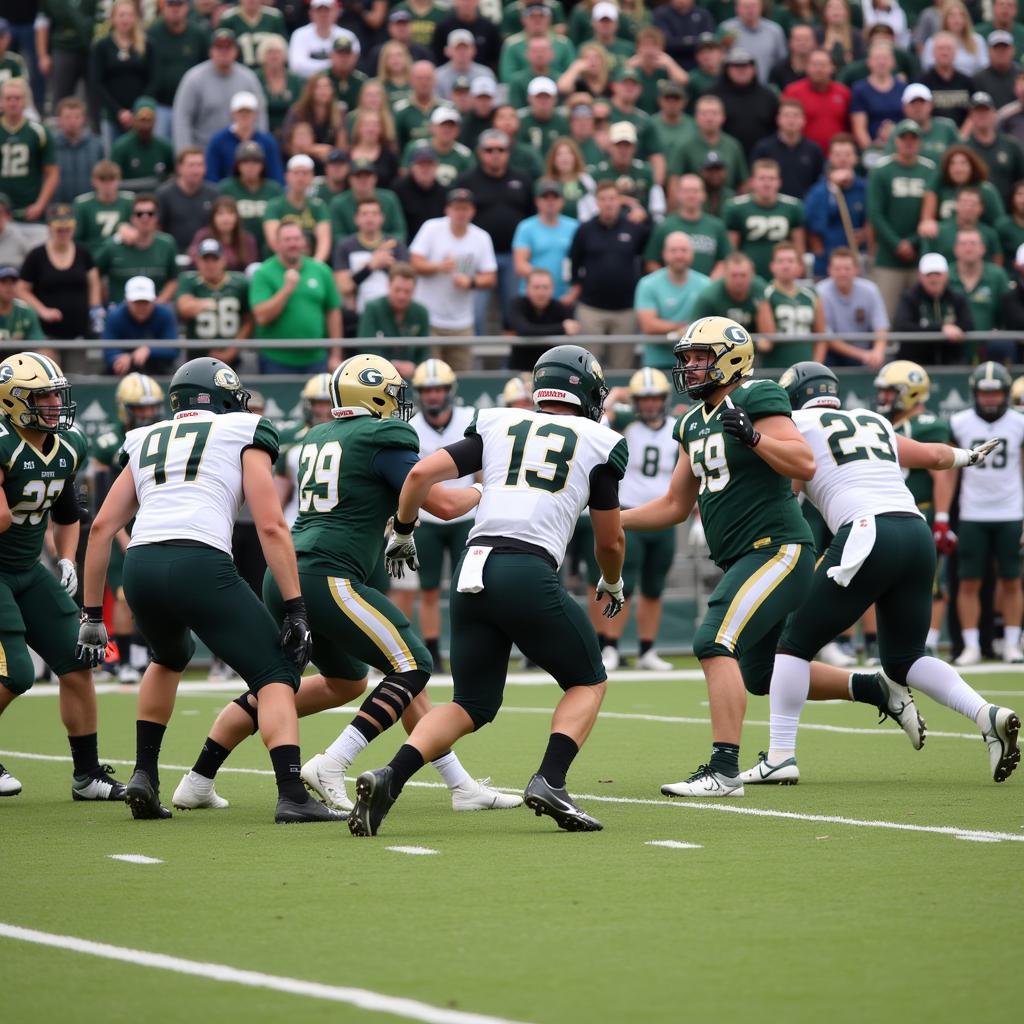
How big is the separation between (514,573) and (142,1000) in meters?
2.64

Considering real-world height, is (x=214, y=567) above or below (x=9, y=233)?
below

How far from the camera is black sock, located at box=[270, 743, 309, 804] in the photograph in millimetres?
6949

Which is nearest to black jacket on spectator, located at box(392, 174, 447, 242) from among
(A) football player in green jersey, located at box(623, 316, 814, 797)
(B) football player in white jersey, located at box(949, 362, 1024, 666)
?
(B) football player in white jersey, located at box(949, 362, 1024, 666)

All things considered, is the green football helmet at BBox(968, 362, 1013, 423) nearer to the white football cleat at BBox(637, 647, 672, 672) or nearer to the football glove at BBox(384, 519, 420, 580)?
the white football cleat at BBox(637, 647, 672, 672)

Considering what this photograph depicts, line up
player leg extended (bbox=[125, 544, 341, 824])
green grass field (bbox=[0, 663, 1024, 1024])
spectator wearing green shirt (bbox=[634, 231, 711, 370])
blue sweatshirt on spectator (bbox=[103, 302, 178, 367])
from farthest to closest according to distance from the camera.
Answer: spectator wearing green shirt (bbox=[634, 231, 711, 370])
blue sweatshirt on spectator (bbox=[103, 302, 178, 367])
player leg extended (bbox=[125, 544, 341, 824])
green grass field (bbox=[0, 663, 1024, 1024])

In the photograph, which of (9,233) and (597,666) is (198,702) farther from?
(597,666)

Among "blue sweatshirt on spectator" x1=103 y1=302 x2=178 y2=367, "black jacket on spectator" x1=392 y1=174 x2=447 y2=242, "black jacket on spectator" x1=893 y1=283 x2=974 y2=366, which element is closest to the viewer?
"blue sweatshirt on spectator" x1=103 y1=302 x2=178 y2=367

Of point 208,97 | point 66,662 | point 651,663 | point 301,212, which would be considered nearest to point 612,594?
point 66,662

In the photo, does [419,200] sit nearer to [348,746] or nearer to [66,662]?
[66,662]

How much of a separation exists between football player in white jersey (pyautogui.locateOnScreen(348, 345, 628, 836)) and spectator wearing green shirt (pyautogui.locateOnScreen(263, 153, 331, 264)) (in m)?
7.99

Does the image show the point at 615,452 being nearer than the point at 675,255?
Yes

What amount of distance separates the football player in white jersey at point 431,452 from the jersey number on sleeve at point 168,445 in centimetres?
639

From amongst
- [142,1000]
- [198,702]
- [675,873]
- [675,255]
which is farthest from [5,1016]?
[675,255]

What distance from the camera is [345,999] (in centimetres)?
413
